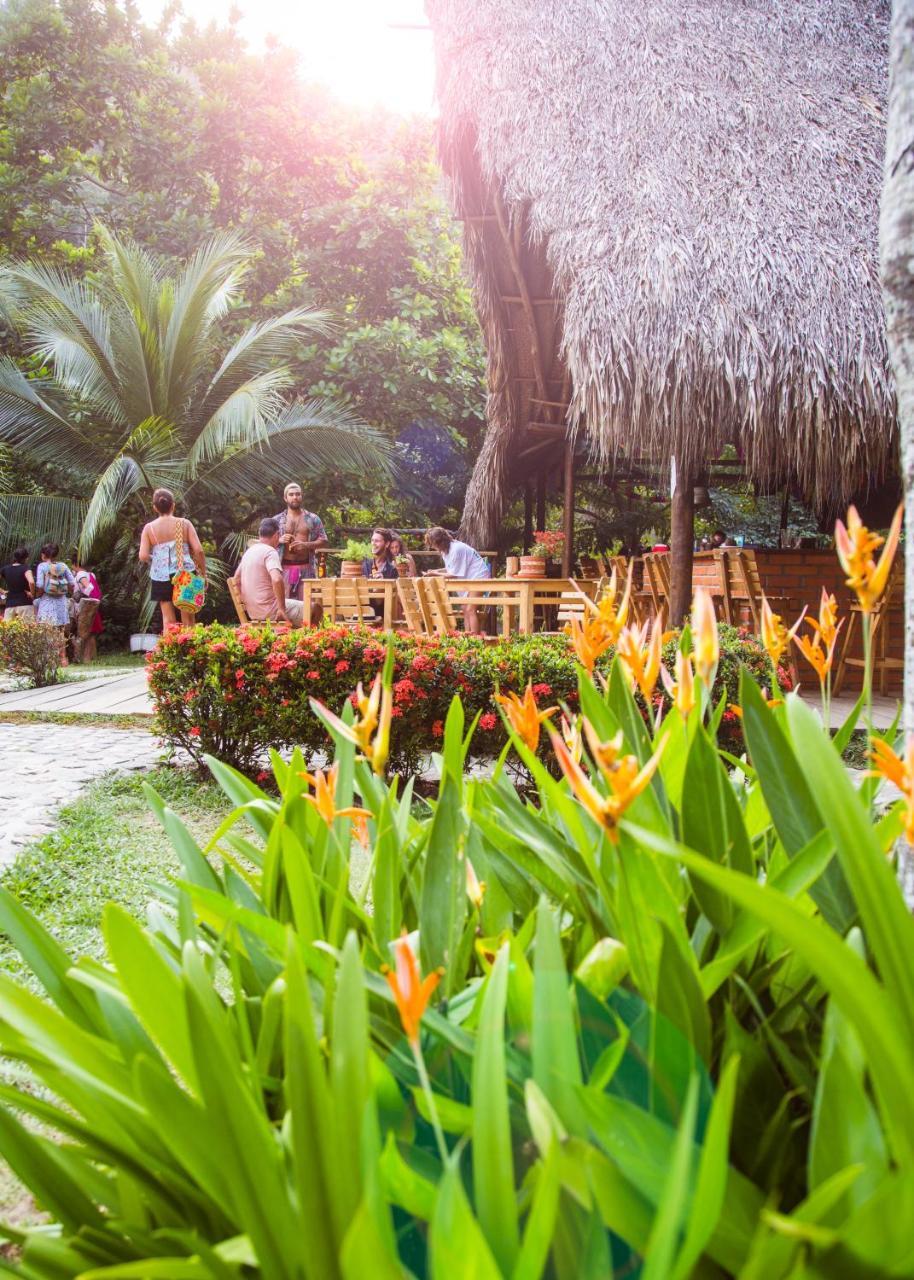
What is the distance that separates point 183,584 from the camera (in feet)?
28.3

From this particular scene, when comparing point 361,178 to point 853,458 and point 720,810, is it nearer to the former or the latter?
point 853,458

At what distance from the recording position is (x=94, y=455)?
13.4 m

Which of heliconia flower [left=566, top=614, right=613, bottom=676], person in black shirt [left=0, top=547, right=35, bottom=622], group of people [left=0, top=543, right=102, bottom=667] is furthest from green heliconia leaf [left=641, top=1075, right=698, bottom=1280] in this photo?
person in black shirt [left=0, top=547, right=35, bottom=622]

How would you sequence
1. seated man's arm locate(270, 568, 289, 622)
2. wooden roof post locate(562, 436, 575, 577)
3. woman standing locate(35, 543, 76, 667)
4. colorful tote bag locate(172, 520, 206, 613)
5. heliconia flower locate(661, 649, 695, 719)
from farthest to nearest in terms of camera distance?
wooden roof post locate(562, 436, 575, 577) < woman standing locate(35, 543, 76, 667) < colorful tote bag locate(172, 520, 206, 613) < seated man's arm locate(270, 568, 289, 622) < heliconia flower locate(661, 649, 695, 719)

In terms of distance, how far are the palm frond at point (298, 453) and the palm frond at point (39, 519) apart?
1748mm

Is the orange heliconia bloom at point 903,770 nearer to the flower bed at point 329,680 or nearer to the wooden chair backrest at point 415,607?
the flower bed at point 329,680

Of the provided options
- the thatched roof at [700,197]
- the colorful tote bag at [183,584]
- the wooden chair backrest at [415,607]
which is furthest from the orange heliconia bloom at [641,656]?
the colorful tote bag at [183,584]

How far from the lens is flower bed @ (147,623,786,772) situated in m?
4.56

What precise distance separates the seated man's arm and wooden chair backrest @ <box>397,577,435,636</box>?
97cm

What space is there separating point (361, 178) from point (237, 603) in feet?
37.6

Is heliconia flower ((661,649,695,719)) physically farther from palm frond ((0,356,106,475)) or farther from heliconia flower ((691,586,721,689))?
palm frond ((0,356,106,475))

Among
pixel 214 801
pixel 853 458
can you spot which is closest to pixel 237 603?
pixel 214 801

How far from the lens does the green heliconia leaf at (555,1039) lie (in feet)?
2.24

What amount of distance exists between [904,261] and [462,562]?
25.2 ft
